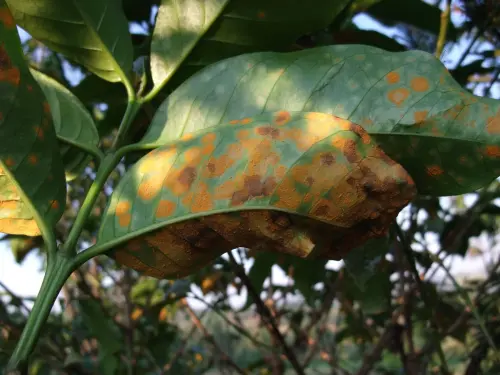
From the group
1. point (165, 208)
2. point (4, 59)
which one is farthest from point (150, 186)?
point (4, 59)

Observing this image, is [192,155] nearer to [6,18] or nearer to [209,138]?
[209,138]

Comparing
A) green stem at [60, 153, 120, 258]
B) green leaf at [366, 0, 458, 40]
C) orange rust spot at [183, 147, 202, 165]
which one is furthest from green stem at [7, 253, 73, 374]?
green leaf at [366, 0, 458, 40]

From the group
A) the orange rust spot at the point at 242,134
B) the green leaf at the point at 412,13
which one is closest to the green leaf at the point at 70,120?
the orange rust spot at the point at 242,134

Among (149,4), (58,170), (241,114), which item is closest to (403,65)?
(241,114)

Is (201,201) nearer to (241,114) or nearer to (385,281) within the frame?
(241,114)

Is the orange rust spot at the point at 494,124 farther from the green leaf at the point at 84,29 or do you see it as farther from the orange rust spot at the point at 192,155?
the green leaf at the point at 84,29

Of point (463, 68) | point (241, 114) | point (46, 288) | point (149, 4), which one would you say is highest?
point (149, 4)

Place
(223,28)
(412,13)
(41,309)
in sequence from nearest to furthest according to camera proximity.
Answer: (41,309)
(223,28)
(412,13)
